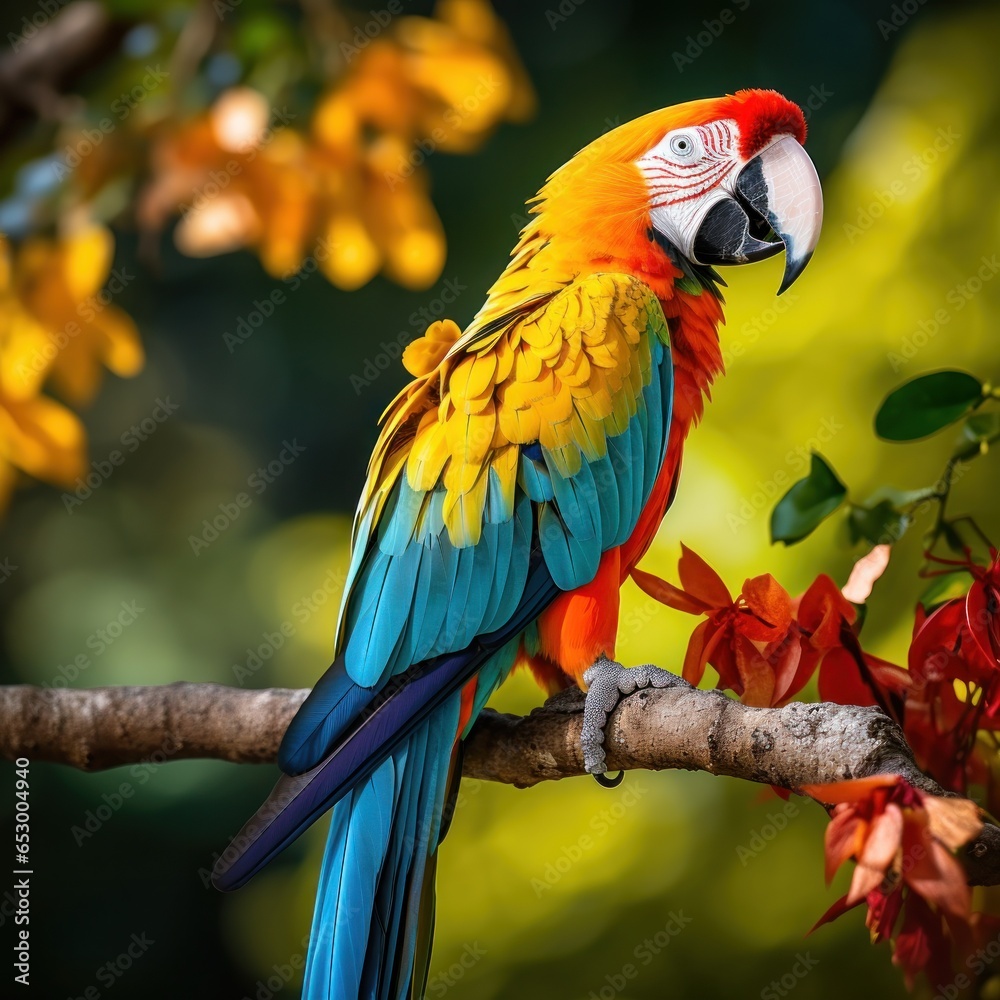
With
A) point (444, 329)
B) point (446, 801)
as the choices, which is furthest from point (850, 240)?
point (446, 801)

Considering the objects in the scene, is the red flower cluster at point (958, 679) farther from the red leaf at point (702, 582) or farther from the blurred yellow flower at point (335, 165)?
the blurred yellow flower at point (335, 165)

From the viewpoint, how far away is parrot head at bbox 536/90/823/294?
108 cm

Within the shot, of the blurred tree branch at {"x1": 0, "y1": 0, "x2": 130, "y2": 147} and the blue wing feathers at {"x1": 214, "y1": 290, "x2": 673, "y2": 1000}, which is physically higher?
the blurred tree branch at {"x1": 0, "y1": 0, "x2": 130, "y2": 147}

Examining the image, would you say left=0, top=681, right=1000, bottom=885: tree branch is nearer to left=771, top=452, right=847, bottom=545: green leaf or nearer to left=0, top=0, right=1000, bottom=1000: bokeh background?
left=771, top=452, right=847, bottom=545: green leaf

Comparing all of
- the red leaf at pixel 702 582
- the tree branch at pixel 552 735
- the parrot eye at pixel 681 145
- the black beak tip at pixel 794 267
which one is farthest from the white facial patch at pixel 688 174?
the tree branch at pixel 552 735

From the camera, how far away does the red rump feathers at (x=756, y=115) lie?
42.3 inches

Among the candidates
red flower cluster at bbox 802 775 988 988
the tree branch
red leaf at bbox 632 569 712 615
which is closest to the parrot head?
red leaf at bbox 632 569 712 615

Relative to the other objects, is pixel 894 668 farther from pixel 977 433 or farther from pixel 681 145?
pixel 681 145

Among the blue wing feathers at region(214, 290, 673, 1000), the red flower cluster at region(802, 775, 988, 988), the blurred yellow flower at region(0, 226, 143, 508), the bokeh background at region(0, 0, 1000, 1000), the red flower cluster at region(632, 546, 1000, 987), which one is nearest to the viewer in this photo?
the red flower cluster at region(802, 775, 988, 988)

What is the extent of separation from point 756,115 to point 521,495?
1.58ft

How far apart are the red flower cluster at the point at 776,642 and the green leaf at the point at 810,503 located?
0.31 feet

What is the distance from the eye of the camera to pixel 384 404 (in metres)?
1.87

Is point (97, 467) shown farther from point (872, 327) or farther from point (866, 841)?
point (866, 841)

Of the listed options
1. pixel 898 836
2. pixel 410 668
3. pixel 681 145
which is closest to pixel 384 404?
pixel 681 145
